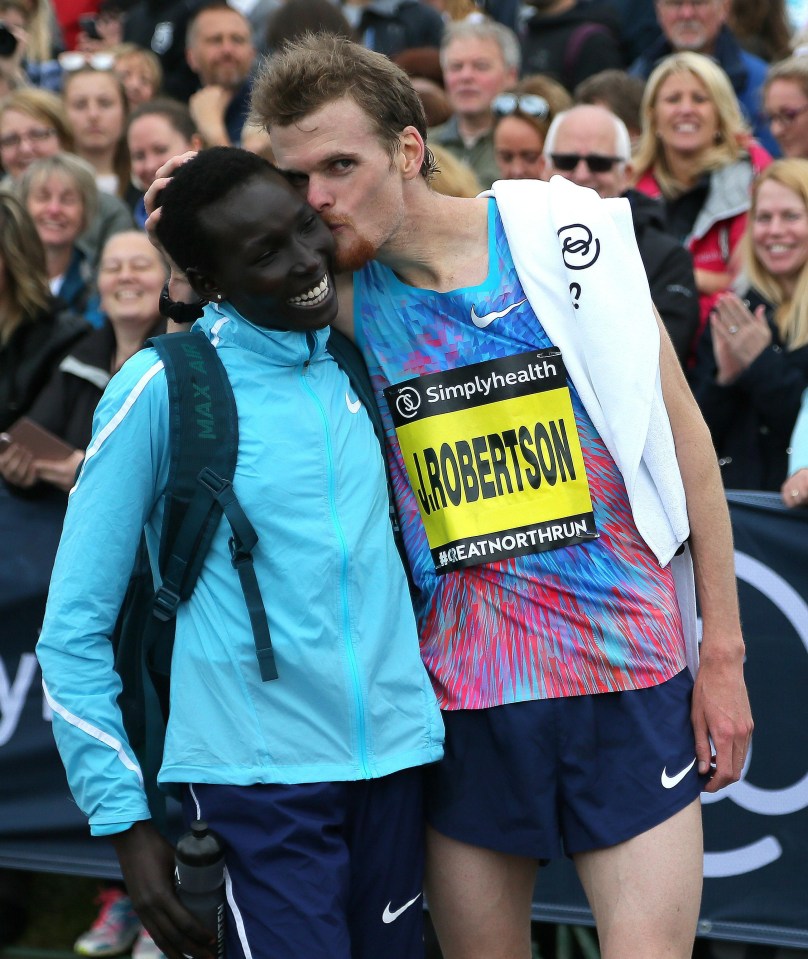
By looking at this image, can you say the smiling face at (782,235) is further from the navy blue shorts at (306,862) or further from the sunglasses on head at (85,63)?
the sunglasses on head at (85,63)

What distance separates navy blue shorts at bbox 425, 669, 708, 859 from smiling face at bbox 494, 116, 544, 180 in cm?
432

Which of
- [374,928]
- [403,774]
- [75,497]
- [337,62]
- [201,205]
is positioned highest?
[337,62]

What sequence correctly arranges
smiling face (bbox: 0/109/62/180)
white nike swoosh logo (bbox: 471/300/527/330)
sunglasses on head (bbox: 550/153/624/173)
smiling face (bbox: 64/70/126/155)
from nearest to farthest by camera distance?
1. white nike swoosh logo (bbox: 471/300/527/330)
2. sunglasses on head (bbox: 550/153/624/173)
3. smiling face (bbox: 0/109/62/180)
4. smiling face (bbox: 64/70/126/155)

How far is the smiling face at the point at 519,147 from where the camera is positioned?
22.1ft

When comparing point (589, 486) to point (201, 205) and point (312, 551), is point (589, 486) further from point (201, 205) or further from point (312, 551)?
point (201, 205)

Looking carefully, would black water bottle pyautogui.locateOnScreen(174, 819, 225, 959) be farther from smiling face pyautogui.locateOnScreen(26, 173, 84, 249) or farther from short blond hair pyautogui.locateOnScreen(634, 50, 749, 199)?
smiling face pyautogui.locateOnScreen(26, 173, 84, 249)

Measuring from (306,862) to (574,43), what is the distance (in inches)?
265

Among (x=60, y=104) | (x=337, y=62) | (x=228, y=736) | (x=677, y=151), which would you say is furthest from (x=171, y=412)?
(x=60, y=104)

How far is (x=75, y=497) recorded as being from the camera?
261 centimetres

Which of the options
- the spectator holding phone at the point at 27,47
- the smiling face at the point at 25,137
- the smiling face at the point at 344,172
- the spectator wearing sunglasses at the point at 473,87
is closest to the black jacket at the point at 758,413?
the smiling face at the point at 344,172

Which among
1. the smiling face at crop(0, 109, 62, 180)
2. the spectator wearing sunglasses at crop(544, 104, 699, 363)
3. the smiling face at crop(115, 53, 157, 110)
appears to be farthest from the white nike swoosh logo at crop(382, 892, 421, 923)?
the smiling face at crop(115, 53, 157, 110)

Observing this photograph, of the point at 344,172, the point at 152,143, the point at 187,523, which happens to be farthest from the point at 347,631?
the point at 152,143

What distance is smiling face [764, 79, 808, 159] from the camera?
6.45m

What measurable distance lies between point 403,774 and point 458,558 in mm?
428
